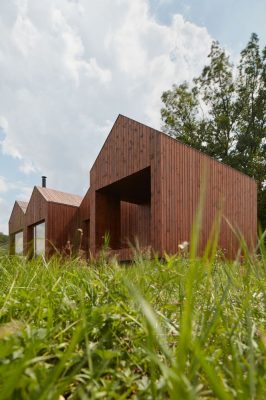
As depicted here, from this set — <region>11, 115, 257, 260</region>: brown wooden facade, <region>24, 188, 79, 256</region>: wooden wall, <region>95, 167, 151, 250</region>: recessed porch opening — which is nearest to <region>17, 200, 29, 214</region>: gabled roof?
<region>24, 188, 79, 256</region>: wooden wall

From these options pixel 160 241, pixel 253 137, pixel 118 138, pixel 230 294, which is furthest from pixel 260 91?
pixel 230 294

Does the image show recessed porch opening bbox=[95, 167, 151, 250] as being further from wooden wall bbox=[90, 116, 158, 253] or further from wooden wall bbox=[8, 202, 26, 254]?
wooden wall bbox=[8, 202, 26, 254]

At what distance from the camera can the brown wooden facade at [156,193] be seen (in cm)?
959

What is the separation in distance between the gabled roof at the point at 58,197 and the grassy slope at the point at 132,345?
649 inches

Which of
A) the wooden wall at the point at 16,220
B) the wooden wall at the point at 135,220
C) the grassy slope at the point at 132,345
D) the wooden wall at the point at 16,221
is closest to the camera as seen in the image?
the grassy slope at the point at 132,345

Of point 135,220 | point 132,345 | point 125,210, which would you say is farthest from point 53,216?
point 132,345

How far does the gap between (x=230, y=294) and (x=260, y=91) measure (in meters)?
26.4

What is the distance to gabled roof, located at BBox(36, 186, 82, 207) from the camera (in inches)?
704

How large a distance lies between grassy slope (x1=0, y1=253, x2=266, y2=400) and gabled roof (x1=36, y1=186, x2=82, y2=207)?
1649cm

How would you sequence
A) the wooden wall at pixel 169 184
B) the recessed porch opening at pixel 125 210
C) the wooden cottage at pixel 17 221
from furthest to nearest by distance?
the wooden cottage at pixel 17 221
the recessed porch opening at pixel 125 210
the wooden wall at pixel 169 184

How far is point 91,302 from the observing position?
1405 mm

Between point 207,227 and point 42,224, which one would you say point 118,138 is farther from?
point 42,224

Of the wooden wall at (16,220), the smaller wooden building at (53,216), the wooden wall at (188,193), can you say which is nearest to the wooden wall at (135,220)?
the smaller wooden building at (53,216)

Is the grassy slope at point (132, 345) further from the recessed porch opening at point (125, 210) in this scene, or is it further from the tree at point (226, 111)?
the tree at point (226, 111)
